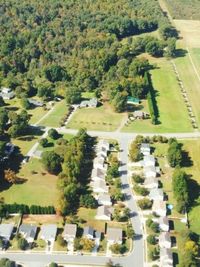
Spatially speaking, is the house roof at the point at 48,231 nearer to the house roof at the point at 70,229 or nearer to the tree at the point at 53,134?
the house roof at the point at 70,229

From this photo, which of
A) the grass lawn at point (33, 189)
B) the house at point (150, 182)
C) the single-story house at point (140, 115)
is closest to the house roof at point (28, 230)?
the grass lawn at point (33, 189)

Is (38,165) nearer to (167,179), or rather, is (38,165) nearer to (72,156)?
(72,156)

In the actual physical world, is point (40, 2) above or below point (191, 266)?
above

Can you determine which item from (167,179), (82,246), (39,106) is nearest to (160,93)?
(39,106)

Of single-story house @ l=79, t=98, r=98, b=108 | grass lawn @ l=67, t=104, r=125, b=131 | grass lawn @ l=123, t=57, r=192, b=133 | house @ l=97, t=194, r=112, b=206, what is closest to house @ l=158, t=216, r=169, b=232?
house @ l=97, t=194, r=112, b=206

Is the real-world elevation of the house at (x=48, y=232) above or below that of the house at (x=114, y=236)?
below

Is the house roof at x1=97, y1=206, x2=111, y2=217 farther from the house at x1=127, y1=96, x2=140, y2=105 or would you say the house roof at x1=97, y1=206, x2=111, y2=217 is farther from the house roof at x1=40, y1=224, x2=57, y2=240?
the house at x1=127, y1=96, x2=140, y2=105
